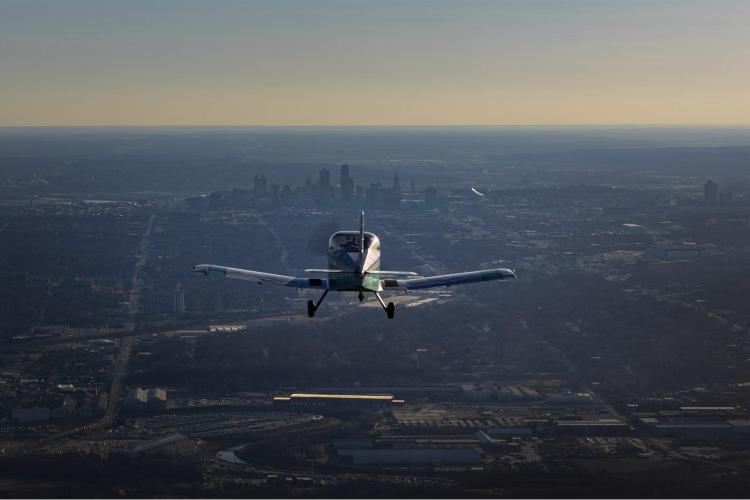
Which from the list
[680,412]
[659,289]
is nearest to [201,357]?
[680,412]

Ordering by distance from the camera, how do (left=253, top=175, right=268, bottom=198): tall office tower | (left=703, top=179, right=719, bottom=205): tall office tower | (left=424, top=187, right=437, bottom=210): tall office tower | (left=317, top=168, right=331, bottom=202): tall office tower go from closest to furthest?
(left=424, top=187, right=437, bottom=210): tall office tower < (left=317, top=168, right=331, bottom=202): tall office tower < (left=703, top=179, right=719, bottom=205): tall office tower < (left=253, top=175, right=268, bottom=198): tall office tower

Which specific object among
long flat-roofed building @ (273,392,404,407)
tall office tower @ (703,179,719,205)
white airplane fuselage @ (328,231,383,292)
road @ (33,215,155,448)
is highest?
white airplane fuselage @ (328,231,383,292)

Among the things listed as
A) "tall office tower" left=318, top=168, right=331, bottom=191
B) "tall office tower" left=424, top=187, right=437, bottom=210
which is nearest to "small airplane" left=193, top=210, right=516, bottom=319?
"tall office tower" left=424, top=187, right=437, bottom=210

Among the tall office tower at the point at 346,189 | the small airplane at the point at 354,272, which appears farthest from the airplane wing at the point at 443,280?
the tall office tower at the point at 346,189

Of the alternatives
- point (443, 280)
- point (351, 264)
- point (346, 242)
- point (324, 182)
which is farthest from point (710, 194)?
point (351, 264)

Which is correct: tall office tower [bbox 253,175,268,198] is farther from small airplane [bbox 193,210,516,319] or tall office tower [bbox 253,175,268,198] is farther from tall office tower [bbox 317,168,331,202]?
small airplane [bbox 193,210,516,319]

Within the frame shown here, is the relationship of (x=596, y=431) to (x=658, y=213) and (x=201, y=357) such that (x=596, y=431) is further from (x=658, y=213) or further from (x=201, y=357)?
(x=658, y=213)

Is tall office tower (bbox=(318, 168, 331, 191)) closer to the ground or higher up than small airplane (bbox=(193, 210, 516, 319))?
closer to the ground

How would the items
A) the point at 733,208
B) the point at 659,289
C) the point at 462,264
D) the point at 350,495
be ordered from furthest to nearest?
the point at 733,208
the point at 462,264
the point at 659,289
the point at 350,495
